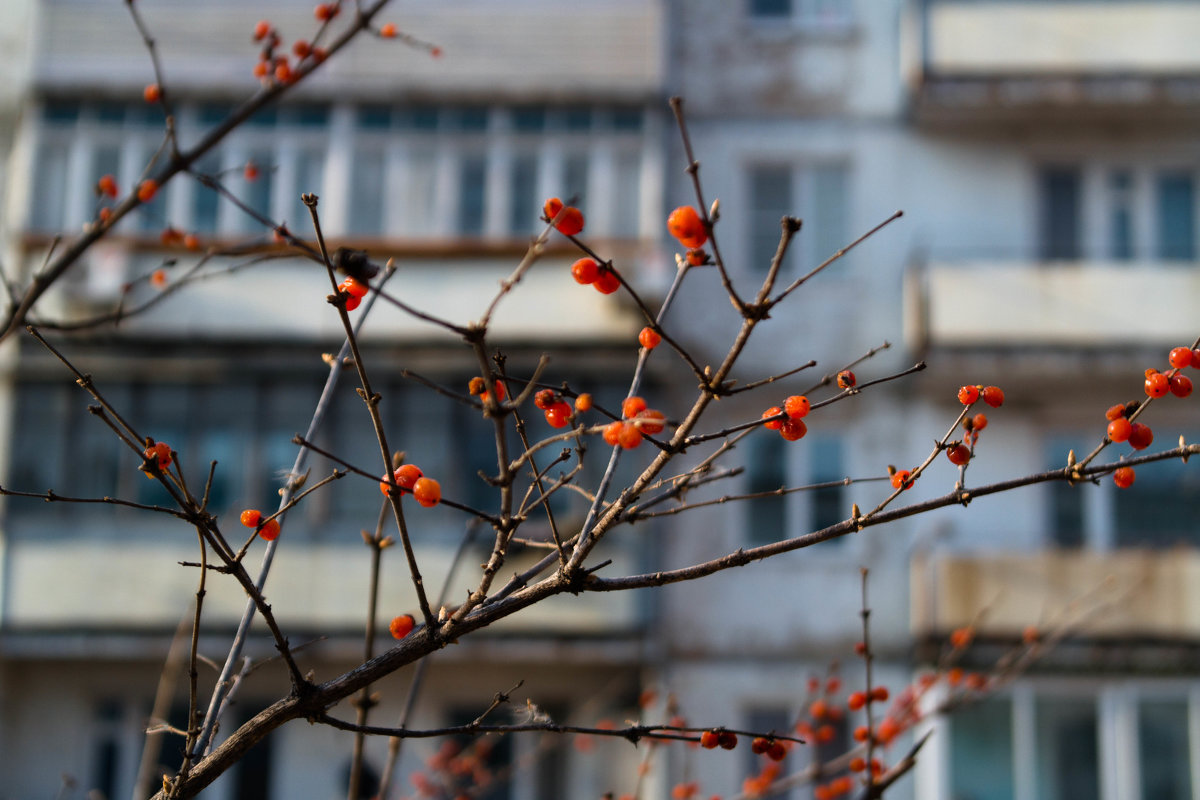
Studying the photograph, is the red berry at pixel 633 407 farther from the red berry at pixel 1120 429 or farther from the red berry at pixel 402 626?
the red berry at pixel 1120 429

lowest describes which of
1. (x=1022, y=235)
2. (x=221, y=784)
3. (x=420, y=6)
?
(x=221, y=784)

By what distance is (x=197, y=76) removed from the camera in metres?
A: 13.2

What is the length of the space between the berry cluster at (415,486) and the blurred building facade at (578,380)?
9305 millimetres

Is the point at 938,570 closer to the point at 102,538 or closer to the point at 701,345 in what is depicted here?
the point at 701,345

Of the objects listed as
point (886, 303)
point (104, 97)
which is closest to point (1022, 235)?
point (886, 303)

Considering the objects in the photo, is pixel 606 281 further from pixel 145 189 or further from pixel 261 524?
pixel 145 189

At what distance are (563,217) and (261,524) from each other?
125cm

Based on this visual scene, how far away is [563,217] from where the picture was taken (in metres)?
2.97

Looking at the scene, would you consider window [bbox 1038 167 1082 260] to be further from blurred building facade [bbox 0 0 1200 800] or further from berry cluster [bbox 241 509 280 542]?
berry cluster [bbox 241 509 280 542]

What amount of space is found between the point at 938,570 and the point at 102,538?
28.1ft

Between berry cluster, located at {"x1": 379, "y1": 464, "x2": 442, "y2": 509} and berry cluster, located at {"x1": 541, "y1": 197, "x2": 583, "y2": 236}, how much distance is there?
2.27 ft

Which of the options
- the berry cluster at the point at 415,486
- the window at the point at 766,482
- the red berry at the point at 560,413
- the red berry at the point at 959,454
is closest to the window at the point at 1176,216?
the window at the point at 766,482

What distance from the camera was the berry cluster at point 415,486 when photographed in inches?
116

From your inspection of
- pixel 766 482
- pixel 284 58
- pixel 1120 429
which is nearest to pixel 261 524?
pixel 1120 429
